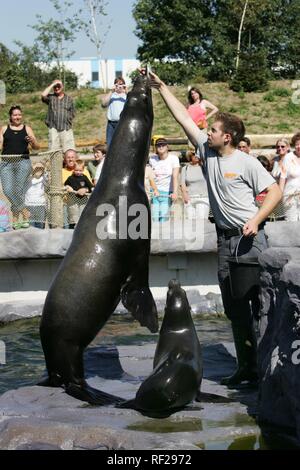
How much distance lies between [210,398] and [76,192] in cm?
577

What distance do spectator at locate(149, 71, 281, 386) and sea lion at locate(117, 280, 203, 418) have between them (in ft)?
1.70

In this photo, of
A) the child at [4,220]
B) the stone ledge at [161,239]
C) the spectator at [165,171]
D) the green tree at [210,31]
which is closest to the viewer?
the stone ledge at [161,239]

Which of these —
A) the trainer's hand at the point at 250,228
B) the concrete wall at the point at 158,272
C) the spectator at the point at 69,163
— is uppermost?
the trainer's hand at the point at 250,228

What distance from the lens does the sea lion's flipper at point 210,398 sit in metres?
6.28

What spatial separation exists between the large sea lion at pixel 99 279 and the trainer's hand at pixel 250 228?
72 centimetres

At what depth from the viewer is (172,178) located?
12.4 metres

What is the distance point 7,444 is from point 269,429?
1.74m

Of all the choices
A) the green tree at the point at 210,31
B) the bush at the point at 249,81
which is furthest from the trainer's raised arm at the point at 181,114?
the green tree at the point at 210,31

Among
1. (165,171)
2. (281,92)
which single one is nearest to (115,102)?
(165,171)

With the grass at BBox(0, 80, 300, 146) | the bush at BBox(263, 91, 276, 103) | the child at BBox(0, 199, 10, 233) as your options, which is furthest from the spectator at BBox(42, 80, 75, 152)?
the bush at BBox(263, 91, 276, 103)

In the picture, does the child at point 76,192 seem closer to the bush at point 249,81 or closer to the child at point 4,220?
the child at point 4,220

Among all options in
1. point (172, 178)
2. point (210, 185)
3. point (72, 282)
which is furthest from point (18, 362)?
point (172, 178)

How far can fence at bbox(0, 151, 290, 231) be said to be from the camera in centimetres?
1141

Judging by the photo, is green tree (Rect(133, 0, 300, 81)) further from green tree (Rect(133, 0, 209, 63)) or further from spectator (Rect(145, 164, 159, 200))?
spectator (Rect(145, 164, 159, 200))
